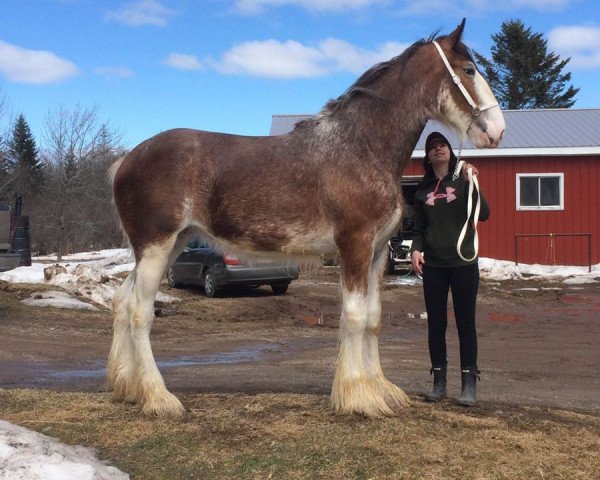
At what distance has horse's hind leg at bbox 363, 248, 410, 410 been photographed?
520 centimetres

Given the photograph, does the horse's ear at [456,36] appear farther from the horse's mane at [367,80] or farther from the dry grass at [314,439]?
the dry grass at [314,439]

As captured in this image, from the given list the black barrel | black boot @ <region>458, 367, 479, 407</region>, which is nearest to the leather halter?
black boot @ <region>458, 367, 479, 407</region>

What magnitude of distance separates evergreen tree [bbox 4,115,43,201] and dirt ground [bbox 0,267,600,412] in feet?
128

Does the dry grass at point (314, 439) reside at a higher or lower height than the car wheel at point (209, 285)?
lower

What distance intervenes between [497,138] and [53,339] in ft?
25.0

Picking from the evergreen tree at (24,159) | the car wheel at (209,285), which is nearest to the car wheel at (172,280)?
the car wheel at (209,285)

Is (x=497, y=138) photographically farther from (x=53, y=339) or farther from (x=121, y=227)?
(x=53, y=339)

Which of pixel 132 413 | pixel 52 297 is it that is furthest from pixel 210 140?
pixel 52 297

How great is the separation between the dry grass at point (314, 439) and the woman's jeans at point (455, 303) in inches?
18.9

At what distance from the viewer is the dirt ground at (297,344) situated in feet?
22.4

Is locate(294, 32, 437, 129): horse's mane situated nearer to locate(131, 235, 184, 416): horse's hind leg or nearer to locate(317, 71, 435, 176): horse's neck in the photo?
locate(317, 71, 435, 176): horse's neck

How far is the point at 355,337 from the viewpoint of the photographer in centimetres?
488

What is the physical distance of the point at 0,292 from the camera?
13867 millimetres

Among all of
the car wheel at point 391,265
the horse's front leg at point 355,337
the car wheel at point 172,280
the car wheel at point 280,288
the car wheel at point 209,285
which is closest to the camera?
the horse's front leg at point 355,337
